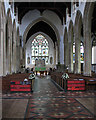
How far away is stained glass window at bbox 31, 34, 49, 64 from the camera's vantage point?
31578mm

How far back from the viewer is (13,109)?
14.9ft

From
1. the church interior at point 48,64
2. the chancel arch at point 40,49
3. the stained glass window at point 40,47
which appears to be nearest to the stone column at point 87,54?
the church interior at point 48,64

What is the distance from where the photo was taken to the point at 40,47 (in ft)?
105

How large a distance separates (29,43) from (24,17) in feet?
28.0

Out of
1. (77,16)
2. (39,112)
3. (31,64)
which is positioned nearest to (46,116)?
(39,112)

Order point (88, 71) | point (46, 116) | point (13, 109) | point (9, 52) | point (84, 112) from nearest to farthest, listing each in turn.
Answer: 1. point (46, 116)
2. point (84, 112)
3. point (13, 109)
4. point (88, 71)
5. point (9, 52)

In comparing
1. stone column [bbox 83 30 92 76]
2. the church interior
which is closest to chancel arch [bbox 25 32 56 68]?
the church interior

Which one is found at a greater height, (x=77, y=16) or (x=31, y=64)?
(x=77, y=16)

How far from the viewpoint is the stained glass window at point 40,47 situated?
31578mm

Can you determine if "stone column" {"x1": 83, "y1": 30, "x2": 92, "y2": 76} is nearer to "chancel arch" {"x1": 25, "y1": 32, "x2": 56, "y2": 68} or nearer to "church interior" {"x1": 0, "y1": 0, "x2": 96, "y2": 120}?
"church interior" {"x1": 0, "y1": 0, "x2": 96, "y2": 120}

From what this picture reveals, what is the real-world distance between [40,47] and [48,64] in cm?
393

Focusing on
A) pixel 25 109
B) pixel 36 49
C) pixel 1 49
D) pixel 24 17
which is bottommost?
pixel 25 109

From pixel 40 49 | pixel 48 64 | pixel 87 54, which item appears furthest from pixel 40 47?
pixel 87 54

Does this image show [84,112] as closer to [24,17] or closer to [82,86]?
[82,86]
